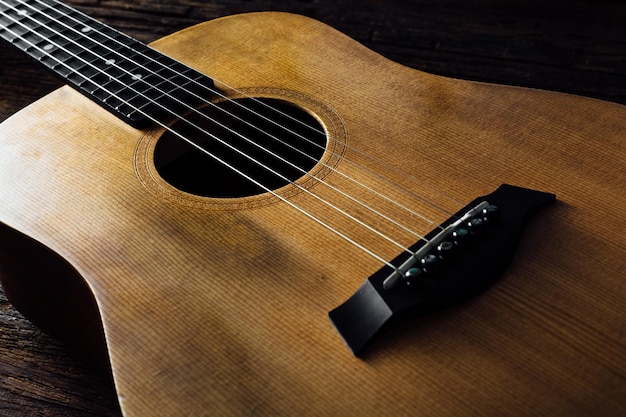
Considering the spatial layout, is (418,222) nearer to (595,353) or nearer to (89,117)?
(595,353)

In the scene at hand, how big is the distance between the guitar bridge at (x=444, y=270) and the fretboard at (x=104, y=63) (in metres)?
0.45

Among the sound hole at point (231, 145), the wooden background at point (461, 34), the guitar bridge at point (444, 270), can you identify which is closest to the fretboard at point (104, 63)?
the sound hole at point (231, 145)

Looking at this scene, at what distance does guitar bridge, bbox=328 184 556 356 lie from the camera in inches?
24.2

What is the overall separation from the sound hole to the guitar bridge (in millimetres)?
304

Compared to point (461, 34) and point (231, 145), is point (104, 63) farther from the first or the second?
point (461, 34)

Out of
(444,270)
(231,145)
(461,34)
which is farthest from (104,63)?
(461,34)

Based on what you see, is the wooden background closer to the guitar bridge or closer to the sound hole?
the sound hole

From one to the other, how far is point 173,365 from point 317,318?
0.15m

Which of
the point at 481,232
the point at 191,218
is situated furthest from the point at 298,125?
the point at 481,232

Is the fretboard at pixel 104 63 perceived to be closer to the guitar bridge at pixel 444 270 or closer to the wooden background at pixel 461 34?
the wooden background at pixel 461 34

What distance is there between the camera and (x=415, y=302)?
24.2 inches

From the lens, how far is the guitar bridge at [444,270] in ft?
2.01

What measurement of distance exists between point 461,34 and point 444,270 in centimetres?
92

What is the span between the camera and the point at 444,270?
655 mm
